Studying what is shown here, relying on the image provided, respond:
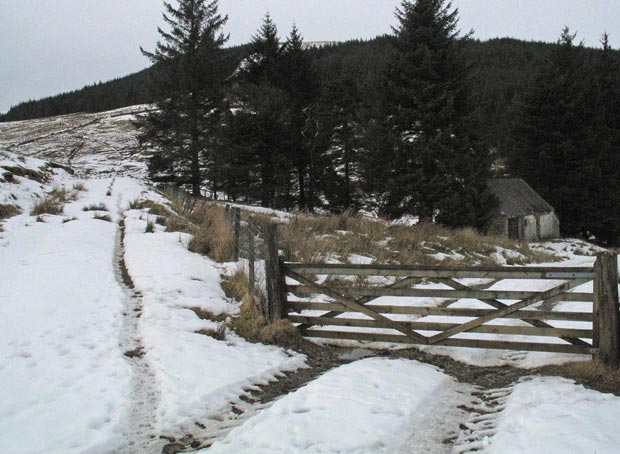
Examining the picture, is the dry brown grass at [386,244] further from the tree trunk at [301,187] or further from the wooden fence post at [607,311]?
the tree trunk at [301,187]

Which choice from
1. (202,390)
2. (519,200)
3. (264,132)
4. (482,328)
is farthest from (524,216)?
(202,390)

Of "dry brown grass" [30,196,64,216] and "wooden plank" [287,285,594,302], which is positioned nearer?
"wooden plank" [287,285,594,302]

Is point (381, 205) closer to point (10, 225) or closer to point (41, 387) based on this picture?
point (10, 225)

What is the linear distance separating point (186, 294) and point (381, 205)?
1683cm

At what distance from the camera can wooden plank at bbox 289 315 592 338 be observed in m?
5.56

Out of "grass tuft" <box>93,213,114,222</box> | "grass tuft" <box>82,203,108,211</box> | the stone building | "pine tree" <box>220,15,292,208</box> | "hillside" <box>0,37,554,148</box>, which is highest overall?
"hillside" <box>0,37,554,148</box>

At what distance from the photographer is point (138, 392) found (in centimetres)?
439

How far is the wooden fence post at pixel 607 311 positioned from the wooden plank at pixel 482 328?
190mm

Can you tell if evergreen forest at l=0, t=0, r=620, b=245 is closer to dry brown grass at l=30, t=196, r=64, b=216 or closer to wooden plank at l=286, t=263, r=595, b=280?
dry brown grass at l=30, t=196, r=64, b=216

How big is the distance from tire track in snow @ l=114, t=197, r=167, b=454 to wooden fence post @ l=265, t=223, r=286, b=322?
195 cm

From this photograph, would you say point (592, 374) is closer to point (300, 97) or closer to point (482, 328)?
point (482, 328)

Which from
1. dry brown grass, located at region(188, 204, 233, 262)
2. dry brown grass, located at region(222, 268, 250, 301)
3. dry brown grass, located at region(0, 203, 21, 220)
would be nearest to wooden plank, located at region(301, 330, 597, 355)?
dry brown grass, located at region(222, 268, 250, 301)

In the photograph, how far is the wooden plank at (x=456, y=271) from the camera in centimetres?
549

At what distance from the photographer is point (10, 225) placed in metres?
12.0
